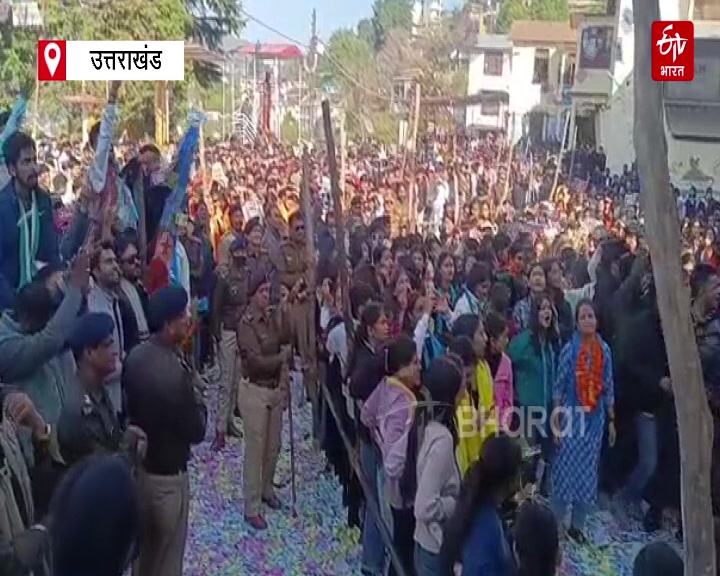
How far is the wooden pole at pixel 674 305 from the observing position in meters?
3.70

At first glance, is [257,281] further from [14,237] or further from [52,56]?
[52,56]

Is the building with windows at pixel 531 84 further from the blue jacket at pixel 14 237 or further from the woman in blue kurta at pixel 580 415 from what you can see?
the blue jacket at pixel 14 237

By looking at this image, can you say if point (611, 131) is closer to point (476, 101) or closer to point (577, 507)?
point (476, 101)

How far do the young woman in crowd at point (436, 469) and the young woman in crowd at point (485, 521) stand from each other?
0.54m

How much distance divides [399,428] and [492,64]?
5346cm

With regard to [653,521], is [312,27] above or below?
above

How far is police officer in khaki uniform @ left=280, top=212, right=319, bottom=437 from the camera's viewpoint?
8.58 meters

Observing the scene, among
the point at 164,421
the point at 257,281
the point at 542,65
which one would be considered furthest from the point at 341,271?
the point at 542,65

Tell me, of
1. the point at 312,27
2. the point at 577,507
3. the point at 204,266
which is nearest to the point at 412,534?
the point at 577,507

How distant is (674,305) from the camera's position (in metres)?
3.71

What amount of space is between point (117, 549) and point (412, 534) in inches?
96.5

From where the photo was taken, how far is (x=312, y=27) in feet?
106

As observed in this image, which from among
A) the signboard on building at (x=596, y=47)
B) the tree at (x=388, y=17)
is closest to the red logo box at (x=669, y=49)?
the signboard on building at (x=596, y=47)

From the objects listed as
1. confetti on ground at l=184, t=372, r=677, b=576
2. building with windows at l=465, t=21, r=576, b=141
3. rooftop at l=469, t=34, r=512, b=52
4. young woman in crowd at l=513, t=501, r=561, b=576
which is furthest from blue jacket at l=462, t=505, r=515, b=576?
rooftop at l=469, t=34, r=512, b=52
